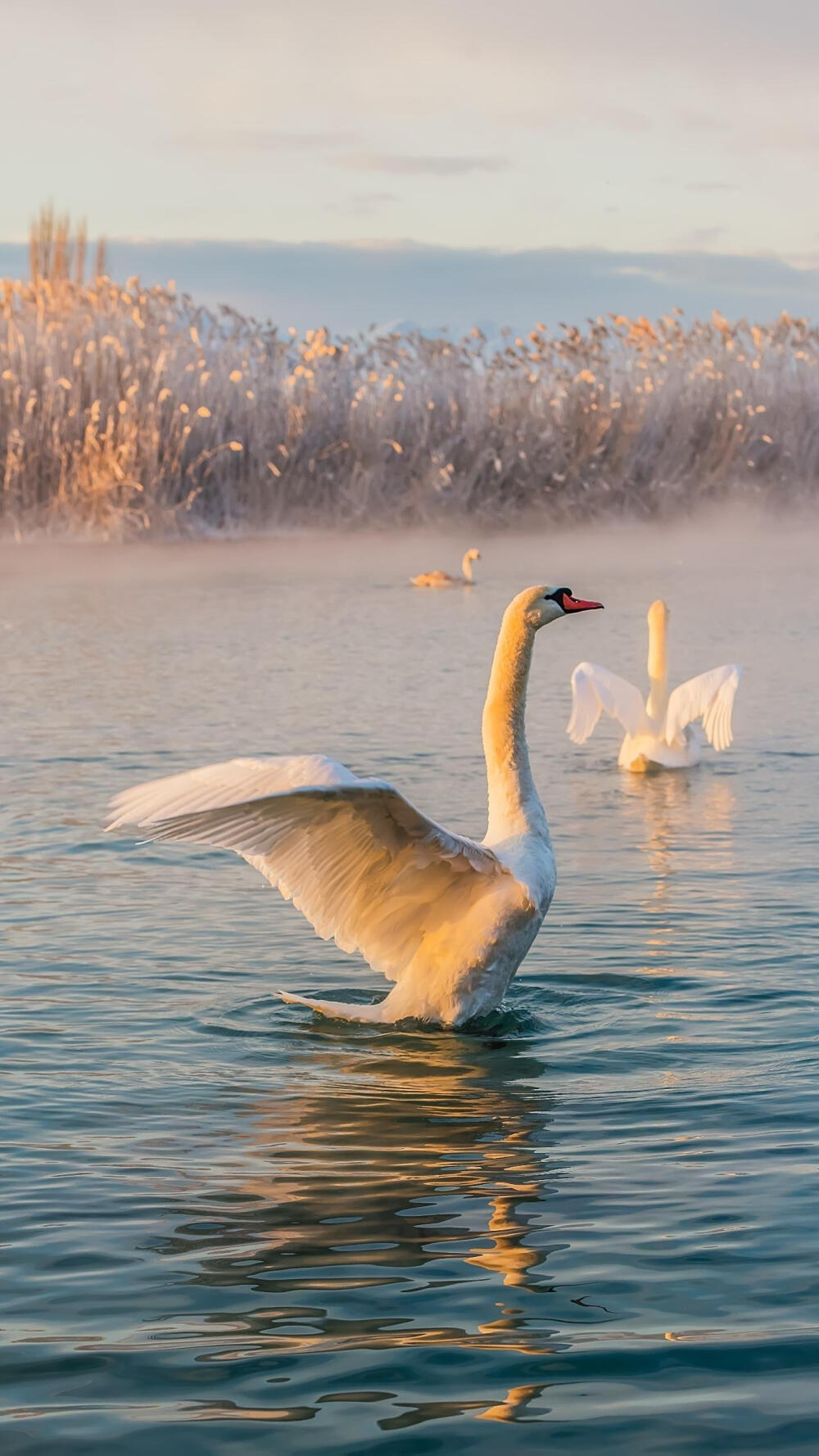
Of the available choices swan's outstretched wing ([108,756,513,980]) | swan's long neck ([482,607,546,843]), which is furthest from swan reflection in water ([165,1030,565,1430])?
swan's long neck ([482,607,546,843])

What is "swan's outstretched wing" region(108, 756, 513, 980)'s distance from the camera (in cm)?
518

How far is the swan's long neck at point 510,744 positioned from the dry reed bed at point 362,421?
51.6ft

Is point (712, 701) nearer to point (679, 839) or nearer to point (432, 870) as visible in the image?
point (679, 839)

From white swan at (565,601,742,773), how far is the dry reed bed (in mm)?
10884

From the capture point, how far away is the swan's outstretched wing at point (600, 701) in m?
11.6

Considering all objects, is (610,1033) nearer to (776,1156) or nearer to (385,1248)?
(776,1156)

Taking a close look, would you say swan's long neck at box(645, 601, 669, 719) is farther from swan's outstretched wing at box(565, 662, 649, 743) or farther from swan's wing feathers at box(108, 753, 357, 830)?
swan's wing feathers at box(108, 753, 357, 830)

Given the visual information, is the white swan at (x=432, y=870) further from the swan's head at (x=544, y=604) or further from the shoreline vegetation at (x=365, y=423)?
the shoreline vegetation at (x=365, y=423)

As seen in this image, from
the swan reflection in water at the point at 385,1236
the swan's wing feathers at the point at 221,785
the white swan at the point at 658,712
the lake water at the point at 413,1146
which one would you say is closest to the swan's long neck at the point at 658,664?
the white swan at the point at 658,712

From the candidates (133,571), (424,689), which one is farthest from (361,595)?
(424,689)

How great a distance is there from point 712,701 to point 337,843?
5714mm

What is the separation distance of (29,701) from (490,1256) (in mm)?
9556

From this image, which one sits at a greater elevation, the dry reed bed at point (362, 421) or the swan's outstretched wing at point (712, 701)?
the dry reed bed at point (362, 421)

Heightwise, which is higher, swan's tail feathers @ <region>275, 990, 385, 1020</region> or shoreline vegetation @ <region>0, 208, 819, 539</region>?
shoreline vegetation @ <region>0, 208, 819, 539</region>
